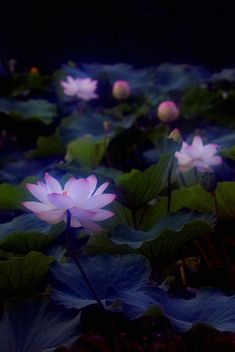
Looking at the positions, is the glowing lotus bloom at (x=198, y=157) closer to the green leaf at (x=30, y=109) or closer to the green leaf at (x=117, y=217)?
the green leaf at (x=117, y=217)

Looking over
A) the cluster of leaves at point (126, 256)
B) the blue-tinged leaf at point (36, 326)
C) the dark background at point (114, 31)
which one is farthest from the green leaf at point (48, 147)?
the dark background at point (114, 31)

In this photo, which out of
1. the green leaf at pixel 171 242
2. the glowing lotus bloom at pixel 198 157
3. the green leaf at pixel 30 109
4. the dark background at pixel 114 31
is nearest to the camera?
the green leaf at pixel 171 242

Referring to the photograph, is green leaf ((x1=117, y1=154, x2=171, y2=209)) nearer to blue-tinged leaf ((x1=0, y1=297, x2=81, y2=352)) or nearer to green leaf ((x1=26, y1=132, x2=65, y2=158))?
blue-tinged leaf ((x1=0, y1=297, x2=81, y2=352))

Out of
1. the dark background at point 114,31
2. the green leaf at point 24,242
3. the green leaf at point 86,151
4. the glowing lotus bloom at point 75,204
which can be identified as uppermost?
the dark background at point 114,31

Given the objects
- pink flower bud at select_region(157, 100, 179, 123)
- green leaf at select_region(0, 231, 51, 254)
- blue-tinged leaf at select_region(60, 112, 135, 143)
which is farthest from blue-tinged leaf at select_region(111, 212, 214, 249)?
blue-tinged leaf at select_region(60, 112, 135, 143)

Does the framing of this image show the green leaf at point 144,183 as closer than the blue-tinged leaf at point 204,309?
No
